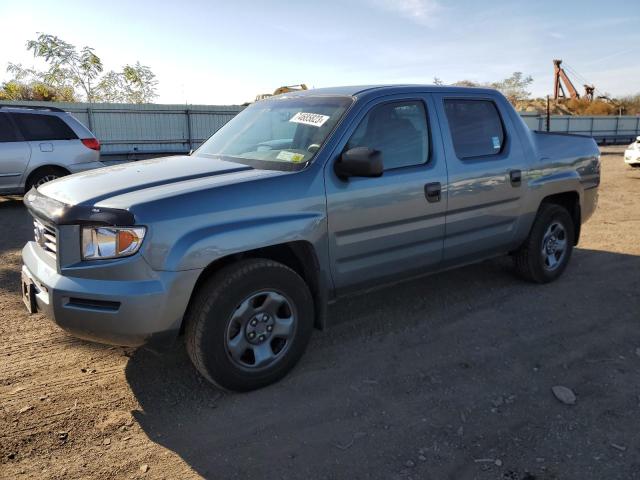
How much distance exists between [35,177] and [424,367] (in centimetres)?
835

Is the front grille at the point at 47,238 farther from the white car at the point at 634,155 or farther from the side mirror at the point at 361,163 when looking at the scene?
the white car at the point at 634,155

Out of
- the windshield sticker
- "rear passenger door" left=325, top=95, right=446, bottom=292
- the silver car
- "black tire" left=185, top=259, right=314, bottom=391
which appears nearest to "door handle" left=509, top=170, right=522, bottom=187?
"rear passenger door" left=325, top=95, right=446, bottom=292

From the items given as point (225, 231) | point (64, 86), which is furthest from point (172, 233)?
point (64, 86)

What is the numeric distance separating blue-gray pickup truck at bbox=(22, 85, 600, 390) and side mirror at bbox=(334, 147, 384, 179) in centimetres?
1

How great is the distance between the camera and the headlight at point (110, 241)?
8.69ft

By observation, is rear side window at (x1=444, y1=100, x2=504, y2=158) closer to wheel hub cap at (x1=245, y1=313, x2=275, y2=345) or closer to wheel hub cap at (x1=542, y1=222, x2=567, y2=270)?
wheel hub cap at (x1=542, y1=222, x2=567, y2=270)

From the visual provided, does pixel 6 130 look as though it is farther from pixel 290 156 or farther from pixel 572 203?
pixel 572 203

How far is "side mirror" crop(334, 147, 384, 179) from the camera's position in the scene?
317 centimetres

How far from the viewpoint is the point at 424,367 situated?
3.48m

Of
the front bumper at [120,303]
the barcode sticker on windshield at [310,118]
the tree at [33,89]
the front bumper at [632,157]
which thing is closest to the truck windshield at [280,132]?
the barcode sticker on windshield at [310,118]

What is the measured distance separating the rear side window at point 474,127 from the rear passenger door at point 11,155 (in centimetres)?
784

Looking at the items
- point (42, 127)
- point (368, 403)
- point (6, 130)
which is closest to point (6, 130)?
point (6, 130)

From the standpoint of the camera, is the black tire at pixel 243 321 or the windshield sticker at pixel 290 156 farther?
the windshield sticker at pixel 290 156

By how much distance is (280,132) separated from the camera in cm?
379
